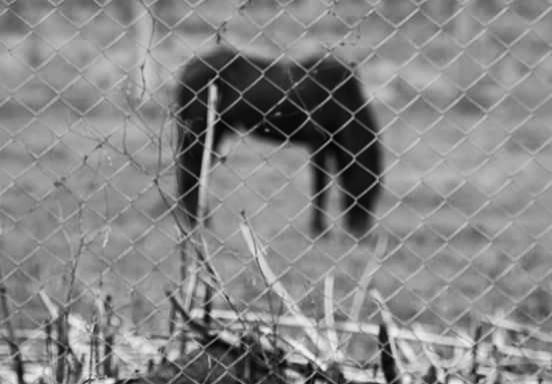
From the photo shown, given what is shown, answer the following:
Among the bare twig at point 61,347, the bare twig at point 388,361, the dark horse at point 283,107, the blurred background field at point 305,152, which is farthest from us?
the blurred background field at point 305,152

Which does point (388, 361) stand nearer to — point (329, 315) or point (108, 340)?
point (329, 315)

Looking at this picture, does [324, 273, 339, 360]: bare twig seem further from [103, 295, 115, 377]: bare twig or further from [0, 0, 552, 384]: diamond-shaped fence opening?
[103, 295, 115, 377]: bare twig

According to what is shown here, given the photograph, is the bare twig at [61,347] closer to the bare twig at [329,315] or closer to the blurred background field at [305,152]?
the bare twig at [329,315]

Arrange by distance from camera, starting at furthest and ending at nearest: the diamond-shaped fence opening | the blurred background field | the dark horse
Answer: the blurred background field < the dark horse < the diamond-shaped fence opening

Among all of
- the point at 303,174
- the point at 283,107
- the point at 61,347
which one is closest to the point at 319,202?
the point at 303,174

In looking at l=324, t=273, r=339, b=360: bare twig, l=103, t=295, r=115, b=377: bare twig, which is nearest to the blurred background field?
l=324, t=273, r=339, b=360: bare twig

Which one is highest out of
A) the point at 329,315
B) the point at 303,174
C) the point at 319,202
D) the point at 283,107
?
the point at 283,107

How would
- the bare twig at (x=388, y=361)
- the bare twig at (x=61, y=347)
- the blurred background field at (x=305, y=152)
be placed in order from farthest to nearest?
the blurred background field at (x=305, y=152) < the bare twig at (x=388, y=361) < the bare twig at (x=61, y=347)

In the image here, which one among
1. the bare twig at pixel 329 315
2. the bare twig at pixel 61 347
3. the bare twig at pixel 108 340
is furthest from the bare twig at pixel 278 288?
the bare twig at pixel 61 347

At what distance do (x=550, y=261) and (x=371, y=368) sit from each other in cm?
218

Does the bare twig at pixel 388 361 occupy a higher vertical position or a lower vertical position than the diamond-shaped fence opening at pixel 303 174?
lower

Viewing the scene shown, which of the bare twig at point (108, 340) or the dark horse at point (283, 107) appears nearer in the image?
the bare twig at point (108, 340)

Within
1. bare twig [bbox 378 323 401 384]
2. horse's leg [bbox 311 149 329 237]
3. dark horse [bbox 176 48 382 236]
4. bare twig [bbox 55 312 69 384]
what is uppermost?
dark horse [bbox 176 48 382 236]

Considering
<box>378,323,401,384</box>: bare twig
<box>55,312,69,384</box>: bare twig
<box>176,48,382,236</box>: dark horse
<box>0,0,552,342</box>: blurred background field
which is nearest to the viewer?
<box>55,312,69,384</box>: bare twig
